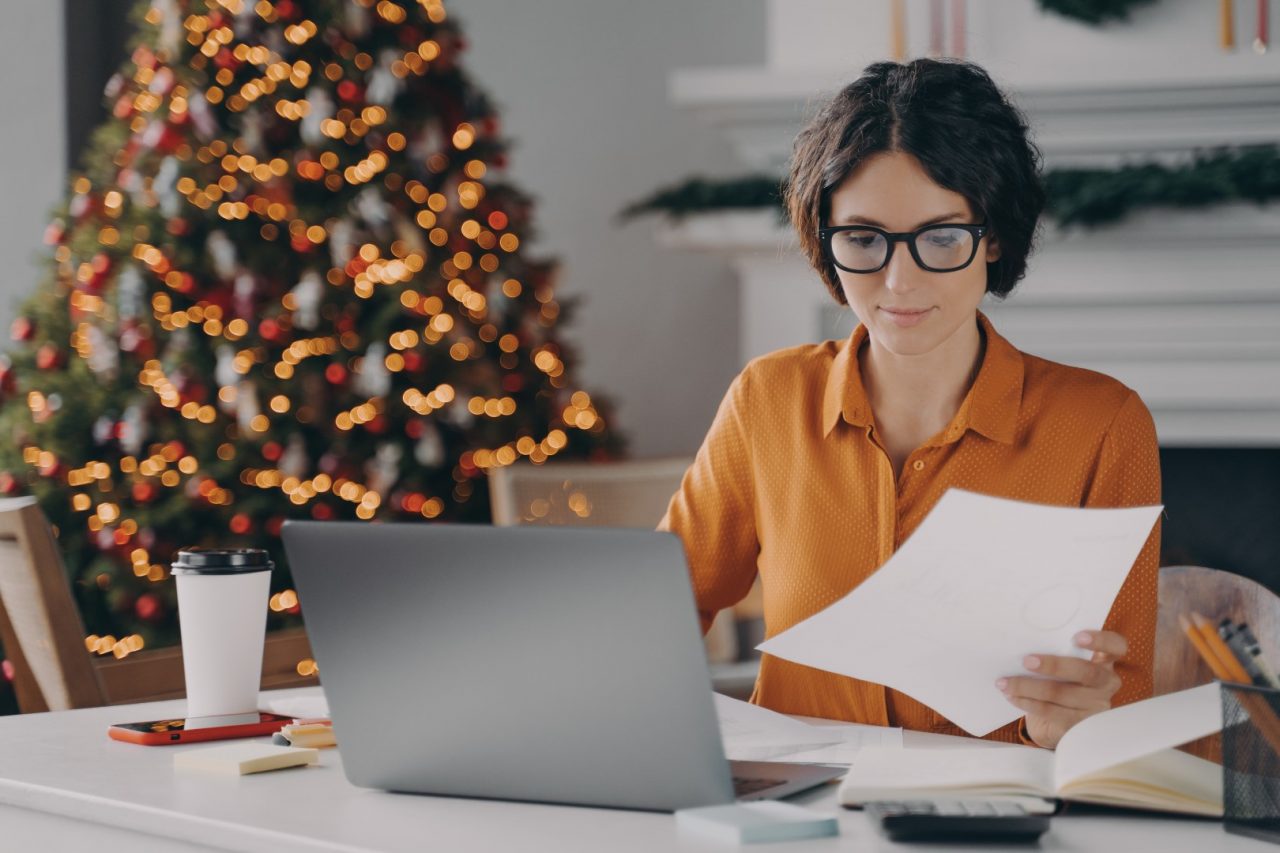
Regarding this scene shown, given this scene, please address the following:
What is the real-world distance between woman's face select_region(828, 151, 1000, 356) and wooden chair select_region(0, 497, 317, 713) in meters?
0.73

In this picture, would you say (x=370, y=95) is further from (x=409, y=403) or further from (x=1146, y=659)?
(x=1146, y=659)

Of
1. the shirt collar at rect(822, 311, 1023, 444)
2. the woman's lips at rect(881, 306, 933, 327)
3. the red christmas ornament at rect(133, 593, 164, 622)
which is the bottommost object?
the red christmas ornament at rect(133, 593, 164, 622)

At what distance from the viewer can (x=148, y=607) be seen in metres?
2.68

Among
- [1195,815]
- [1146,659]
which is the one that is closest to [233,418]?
[1146,659]

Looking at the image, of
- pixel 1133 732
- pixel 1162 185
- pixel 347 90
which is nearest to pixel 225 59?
pixel 347 90

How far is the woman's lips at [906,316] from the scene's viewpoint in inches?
54.0

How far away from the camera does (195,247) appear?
2727 millimetres

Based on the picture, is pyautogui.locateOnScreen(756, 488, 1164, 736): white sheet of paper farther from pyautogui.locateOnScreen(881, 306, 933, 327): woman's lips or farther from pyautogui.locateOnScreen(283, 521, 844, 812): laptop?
pyautogui.locateOnScreen(881, 306, 933, 327): woman's lips

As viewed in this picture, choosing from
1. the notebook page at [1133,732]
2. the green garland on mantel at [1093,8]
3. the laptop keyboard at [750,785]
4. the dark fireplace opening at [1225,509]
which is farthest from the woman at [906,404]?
the dark fireplace opening at [1225,509]

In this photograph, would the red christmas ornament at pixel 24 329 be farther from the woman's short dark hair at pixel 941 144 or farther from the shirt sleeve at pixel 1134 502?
the shirt sleeve at pixel 1134 502

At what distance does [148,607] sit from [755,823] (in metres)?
2.08

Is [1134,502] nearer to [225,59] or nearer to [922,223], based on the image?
[922,223]

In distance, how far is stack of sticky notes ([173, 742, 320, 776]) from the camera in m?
1.04

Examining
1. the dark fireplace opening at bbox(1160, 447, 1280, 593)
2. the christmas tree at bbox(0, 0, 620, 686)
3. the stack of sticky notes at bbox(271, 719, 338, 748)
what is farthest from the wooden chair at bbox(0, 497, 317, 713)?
the dark fireplace opening at bbox(1160, 447, 1280, 593)
